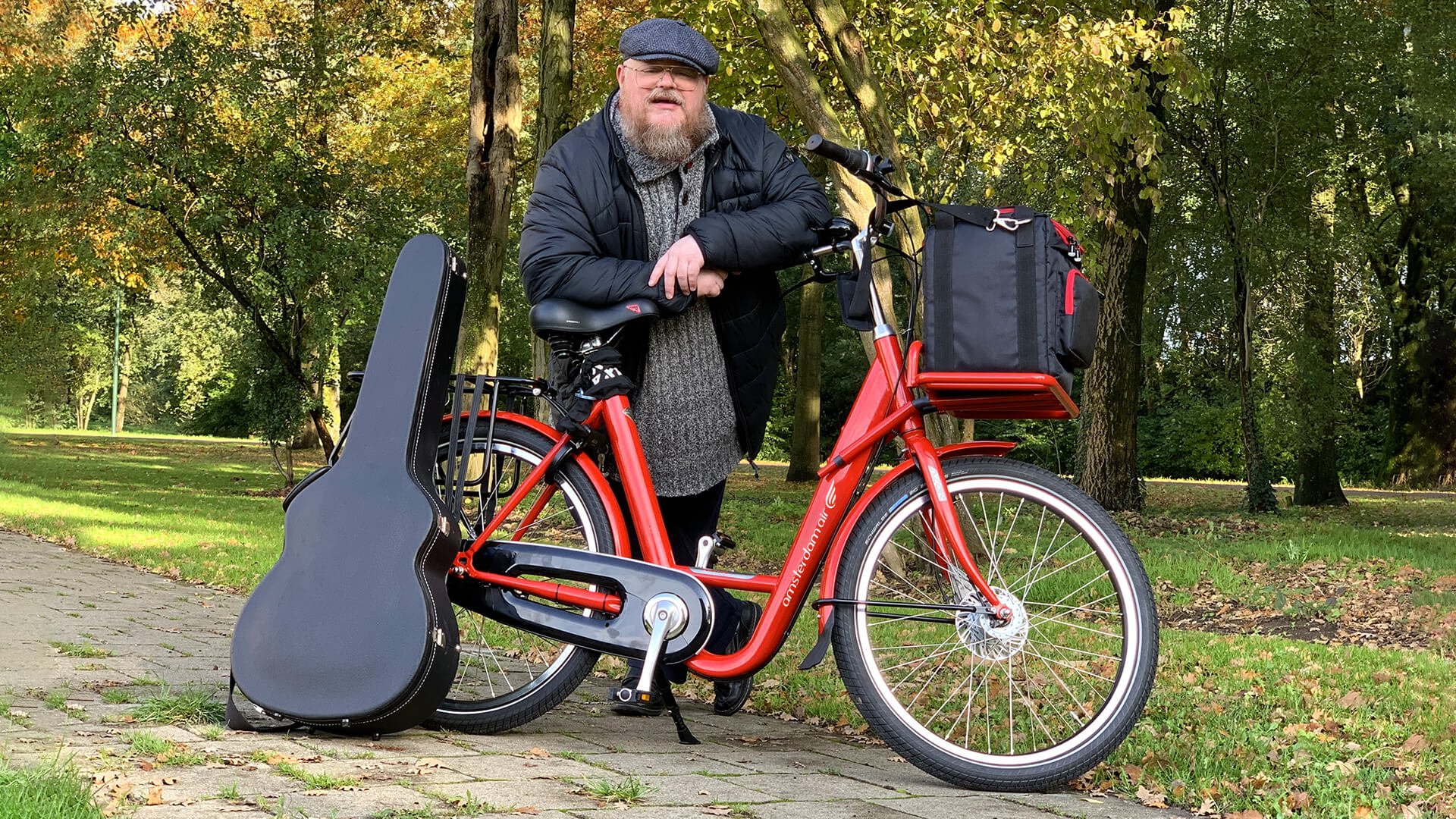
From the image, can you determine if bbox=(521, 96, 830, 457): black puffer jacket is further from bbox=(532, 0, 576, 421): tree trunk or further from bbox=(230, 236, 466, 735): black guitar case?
bbox=(532, 0, 576, 421): tree trunk

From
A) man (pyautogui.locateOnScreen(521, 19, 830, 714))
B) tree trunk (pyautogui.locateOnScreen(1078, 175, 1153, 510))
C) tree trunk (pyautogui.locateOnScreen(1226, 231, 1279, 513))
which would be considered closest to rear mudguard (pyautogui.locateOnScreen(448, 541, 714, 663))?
man (pyautogui.locateOnScreen(521, 19, 830, 714))

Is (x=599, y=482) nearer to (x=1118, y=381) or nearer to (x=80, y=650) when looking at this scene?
(x=80, y=650)

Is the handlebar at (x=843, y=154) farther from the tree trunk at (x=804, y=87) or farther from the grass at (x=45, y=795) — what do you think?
the tree trunk at (x=804, y=87)

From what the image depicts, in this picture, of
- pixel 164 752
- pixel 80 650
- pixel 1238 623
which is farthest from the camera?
pixel 1238 623

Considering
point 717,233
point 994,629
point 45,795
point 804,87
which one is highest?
point 804,87

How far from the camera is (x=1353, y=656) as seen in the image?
631 centimetres

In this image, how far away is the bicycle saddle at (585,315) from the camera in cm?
381

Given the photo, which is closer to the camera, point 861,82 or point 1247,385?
point 861,82

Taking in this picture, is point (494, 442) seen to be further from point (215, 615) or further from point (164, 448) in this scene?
point (164, 448)

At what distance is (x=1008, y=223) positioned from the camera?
11.0ft

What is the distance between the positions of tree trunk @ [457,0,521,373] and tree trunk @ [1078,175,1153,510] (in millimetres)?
7187

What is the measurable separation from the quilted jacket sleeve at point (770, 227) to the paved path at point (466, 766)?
138cm

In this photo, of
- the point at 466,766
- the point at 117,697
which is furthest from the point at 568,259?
the point at 117,697

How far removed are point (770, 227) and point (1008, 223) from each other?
30.3 inches
